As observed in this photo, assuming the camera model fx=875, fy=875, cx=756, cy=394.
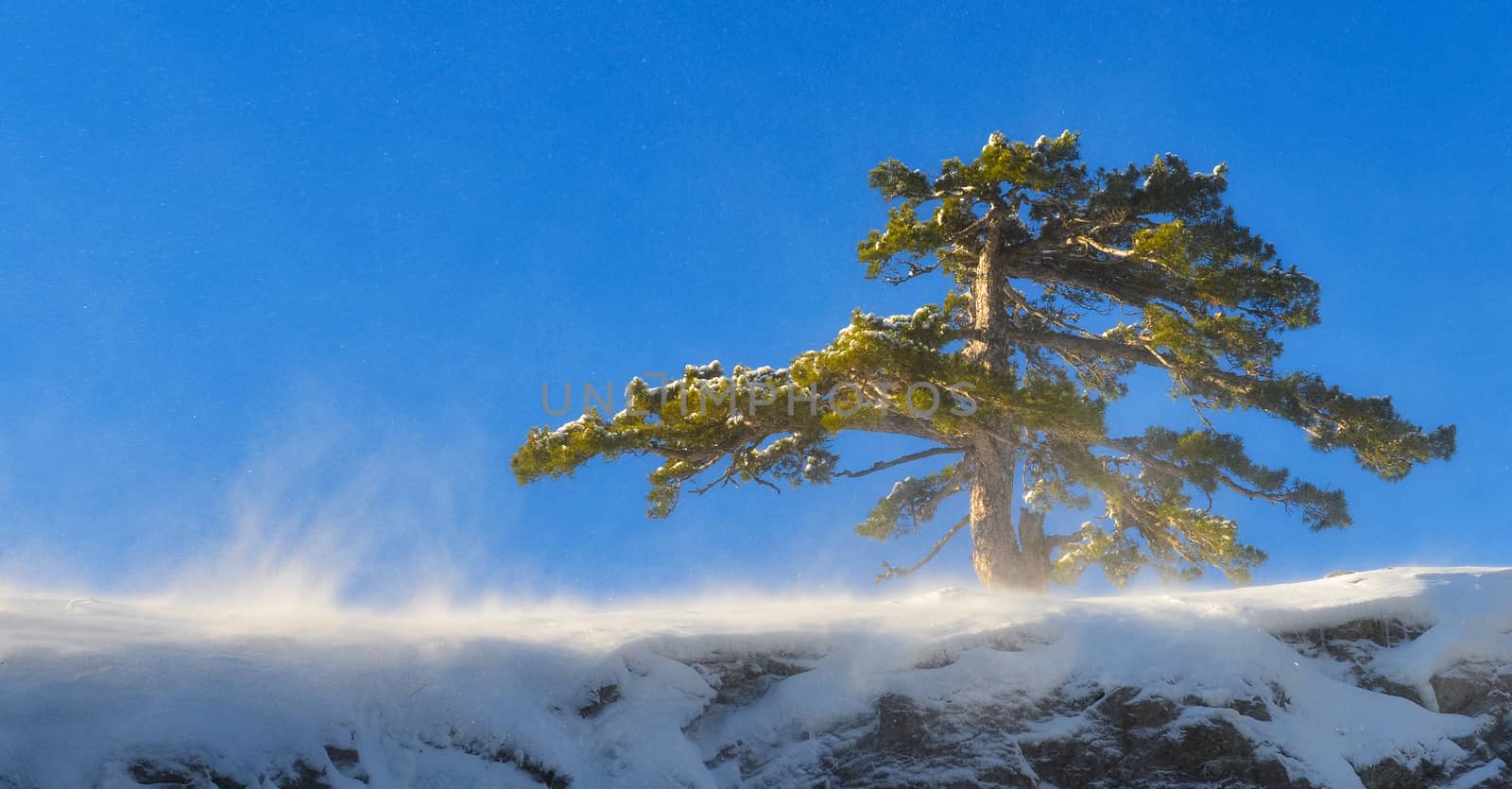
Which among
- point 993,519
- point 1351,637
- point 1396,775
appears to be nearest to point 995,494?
point 993,519

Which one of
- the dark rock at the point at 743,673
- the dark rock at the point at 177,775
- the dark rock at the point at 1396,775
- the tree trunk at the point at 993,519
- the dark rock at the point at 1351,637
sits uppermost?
the tree trunk at the point at 993,519

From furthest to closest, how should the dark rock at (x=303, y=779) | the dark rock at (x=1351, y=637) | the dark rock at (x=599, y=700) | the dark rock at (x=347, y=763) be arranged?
1. the dark rock at (x=1351, y=637)
2. the dark rock at (x=599, y=700)
3. the dark rock at (x=347, y=763)
4. the dark rock at (x=303, y=779)

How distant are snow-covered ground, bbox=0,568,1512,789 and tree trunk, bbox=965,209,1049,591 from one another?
15.3ft

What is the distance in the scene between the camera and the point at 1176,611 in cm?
1068

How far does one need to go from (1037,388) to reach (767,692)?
705 centimetres


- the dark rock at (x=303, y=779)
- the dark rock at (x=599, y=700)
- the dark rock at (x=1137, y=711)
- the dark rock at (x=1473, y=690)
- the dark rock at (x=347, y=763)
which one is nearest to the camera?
the dark rock at (x=303, y=779)

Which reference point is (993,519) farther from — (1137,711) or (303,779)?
(303,779)

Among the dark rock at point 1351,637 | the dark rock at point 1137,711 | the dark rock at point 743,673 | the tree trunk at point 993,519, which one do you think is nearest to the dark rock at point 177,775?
the dark rock at point 743,673

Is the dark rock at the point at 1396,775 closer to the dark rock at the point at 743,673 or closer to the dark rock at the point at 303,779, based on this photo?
the dark rock at the point at 743,673

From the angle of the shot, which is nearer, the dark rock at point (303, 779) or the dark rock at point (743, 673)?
the dark rock at point (303, 779)

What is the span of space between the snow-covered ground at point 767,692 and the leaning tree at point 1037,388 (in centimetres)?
396

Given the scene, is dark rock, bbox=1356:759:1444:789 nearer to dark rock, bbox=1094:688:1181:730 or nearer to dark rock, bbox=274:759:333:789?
dark rock, bbox=1094:688:1181:730

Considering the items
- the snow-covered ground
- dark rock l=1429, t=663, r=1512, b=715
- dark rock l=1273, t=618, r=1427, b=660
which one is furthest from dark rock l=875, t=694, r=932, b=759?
dark rock l=1429, t=663, r=1512, b=715

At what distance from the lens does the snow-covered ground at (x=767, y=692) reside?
278 inches
